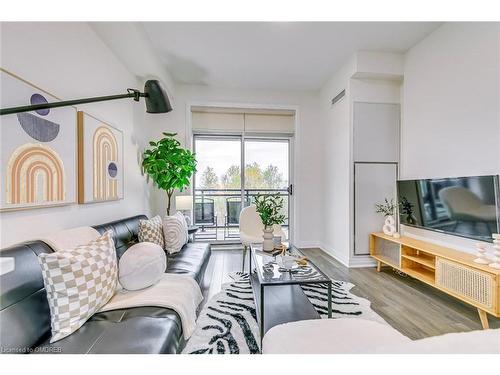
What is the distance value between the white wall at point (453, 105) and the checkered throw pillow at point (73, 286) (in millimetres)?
3057

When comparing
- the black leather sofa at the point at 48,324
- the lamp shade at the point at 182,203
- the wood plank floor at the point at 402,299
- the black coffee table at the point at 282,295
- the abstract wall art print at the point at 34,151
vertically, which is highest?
the abstract wall art print at the point at 34,151

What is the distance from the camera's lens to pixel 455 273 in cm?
199

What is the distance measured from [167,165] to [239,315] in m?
2.15

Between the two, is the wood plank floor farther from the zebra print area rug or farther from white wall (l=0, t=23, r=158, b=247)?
white wall (l=0, t=23, r=158, b=247)

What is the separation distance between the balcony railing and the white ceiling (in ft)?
6.22

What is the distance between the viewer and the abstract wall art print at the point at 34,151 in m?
1.22

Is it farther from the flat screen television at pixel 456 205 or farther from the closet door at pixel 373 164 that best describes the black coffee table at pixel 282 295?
the closet door at pixel 373 164

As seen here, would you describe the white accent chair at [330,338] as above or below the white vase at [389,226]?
below

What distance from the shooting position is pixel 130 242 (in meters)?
2.12

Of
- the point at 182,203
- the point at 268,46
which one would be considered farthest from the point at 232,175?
the point at 268,46

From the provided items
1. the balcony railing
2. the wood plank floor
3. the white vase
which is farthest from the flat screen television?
the balcony railing

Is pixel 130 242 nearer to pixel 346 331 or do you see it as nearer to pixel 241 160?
pixel 346 331

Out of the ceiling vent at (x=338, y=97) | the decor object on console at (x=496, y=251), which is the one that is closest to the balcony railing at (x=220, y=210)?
the ceiling vent at (x=338, y=97)
